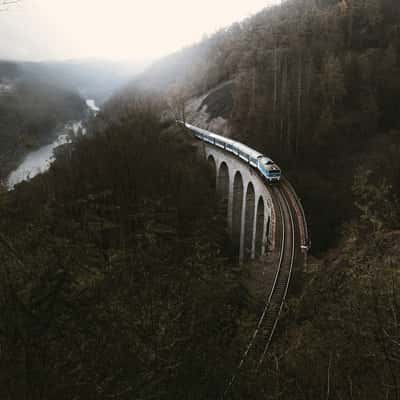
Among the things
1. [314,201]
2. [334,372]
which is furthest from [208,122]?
[334,372]

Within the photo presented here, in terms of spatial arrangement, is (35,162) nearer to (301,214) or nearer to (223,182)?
(301,214)

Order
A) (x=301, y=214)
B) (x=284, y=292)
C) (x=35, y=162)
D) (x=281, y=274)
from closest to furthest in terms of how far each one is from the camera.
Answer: (x=284, y=292), (x=281, y=274), (x=35, y=162), (x=301, y=214)

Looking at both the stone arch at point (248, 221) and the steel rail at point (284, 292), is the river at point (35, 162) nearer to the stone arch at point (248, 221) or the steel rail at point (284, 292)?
the steel rail at point (284, 292)

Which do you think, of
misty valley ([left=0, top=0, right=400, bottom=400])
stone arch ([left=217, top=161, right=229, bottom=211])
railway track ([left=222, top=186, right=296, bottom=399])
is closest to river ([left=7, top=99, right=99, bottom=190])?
misty valley ([left=0, top=0, right=400, bottom=400])

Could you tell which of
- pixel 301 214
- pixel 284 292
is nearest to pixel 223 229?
pixel 301 214

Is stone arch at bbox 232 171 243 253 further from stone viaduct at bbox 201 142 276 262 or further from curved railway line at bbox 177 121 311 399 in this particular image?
curved railway line at bbox 177 121 311 399

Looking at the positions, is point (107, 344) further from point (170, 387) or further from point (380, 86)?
point (380, 86)

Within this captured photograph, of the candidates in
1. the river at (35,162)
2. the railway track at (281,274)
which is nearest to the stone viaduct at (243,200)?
the railway track at (281,274)
